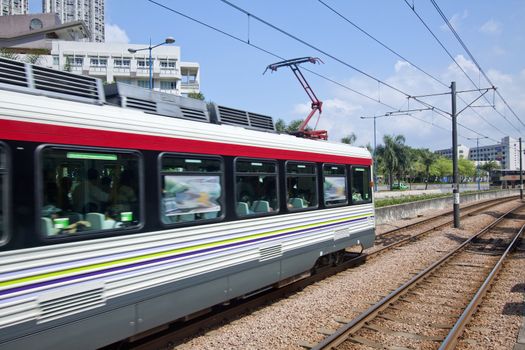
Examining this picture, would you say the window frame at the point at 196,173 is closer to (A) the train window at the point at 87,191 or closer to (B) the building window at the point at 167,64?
(A) the train window at the point at 87,191

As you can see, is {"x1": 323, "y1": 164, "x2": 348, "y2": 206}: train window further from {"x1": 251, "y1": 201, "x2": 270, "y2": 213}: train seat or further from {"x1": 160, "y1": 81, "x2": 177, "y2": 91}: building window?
{"x1": 160, "y1": 81, "x2": 177, "y2": 91}: building window

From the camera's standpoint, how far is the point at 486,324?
21.8 ft

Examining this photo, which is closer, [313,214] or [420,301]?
[420,301]

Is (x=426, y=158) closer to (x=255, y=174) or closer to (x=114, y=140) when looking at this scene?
(x=255, y=174)

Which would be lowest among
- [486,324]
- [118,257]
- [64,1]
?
[486,324]

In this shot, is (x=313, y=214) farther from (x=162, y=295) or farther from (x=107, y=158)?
(x=107, y=158)

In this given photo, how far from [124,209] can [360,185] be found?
23.1ft

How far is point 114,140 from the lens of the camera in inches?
194

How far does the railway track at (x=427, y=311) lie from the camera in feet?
19.4

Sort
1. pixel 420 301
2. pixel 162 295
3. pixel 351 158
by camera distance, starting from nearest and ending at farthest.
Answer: pixel 162 295, pixel 420 301, pixel 351 158

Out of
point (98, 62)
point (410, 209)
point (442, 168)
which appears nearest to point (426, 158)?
point (442, 168)

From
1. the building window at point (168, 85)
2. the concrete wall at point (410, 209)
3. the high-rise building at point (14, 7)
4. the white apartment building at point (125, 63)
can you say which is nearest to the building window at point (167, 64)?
the white apartment building at point (125, 63)

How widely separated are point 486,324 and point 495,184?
89250 millimetres

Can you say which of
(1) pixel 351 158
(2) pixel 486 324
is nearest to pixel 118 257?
(2) pixel 486 324
